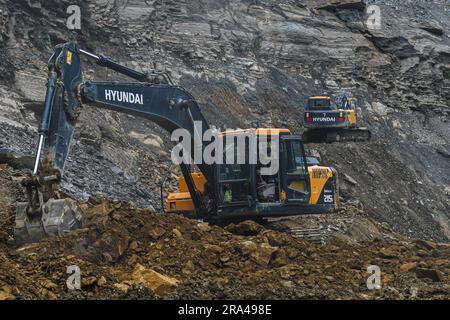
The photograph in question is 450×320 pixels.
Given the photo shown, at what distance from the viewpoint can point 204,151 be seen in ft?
40.3

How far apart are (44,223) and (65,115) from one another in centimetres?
155

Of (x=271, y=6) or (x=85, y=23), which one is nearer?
(x=85, y=23)

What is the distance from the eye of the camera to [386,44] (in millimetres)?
33969

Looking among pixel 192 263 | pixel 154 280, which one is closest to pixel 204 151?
pixel 192 263

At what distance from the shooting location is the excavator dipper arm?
920 cm

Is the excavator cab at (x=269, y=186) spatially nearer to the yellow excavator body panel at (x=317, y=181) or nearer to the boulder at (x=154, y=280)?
the yellow excavator body panel at (x=317, y=181)

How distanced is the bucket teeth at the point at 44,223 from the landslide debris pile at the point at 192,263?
19cm

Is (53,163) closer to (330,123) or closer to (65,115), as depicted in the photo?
(65,115)

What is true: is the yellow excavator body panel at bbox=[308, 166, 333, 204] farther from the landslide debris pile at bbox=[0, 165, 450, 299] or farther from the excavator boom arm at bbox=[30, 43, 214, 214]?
the excavator boom arm at bbox=[30, 43, 214, 214]

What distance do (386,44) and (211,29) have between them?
355 inches

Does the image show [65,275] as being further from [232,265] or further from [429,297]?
[429,297]

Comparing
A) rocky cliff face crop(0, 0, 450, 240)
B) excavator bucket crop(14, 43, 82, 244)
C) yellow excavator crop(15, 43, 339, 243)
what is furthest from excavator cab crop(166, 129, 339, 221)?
rocky cliff face crop(0, 0, 450, 240)
